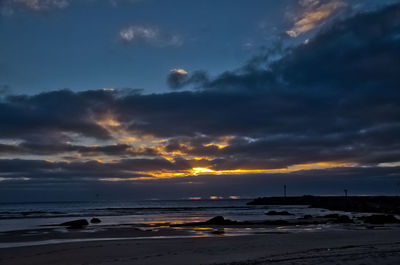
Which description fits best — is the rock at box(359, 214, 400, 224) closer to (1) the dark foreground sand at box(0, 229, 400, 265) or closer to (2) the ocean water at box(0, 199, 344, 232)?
(2) the ocean water at box(0, 199, 344, 232)

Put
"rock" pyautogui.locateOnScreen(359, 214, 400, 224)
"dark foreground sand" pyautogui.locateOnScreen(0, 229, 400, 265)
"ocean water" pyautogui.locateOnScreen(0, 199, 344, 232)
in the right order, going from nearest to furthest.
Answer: "dark foreground sand" pyautogui.locateOnScreen(0, 229, 400, 265) < "rock" pyautogui.locateOnScreen(359, 214, 400, 224) < "ocean water" pyautogui.locateOnScreen(0, 199, 344, 232)

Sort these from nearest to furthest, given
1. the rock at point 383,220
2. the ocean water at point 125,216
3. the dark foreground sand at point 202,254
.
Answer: the dark foreground sand at point 202,254 → the rock at point 383,220 → the ocean water at point 125,216

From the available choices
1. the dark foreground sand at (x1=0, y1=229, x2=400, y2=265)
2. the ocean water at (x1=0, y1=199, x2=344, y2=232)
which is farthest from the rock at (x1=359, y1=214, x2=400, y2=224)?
the dark foreground sand at (x1=0, y1=229, x2=400, y2=265)

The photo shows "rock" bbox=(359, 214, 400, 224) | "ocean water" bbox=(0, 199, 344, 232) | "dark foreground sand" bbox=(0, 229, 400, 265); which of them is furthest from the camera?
"ocean water" bbox=(0, 199, 344, 232)

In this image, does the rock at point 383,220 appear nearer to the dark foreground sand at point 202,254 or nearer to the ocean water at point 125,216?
the ocean water at point 125,216

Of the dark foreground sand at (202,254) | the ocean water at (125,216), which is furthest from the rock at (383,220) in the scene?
the dark foreground sand at (202,254)

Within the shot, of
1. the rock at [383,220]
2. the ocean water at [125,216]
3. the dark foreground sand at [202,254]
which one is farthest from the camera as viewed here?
the ocean water at [125,216]

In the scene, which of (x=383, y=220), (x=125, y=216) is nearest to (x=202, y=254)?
(x=383, y=220)

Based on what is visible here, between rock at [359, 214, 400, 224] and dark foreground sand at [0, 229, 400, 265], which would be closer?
dark foreground sand at [0, 229, 400, 265]

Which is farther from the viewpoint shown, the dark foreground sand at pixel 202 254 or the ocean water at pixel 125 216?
the ocean water at pixel 125 216

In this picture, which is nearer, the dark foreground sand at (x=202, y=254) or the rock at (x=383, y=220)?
the dark foreground sand at (x=202, y=254)

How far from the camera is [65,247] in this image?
79.4ft

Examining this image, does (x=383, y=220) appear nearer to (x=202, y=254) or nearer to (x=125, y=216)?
(x=202, y=254)

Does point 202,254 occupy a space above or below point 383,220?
above
